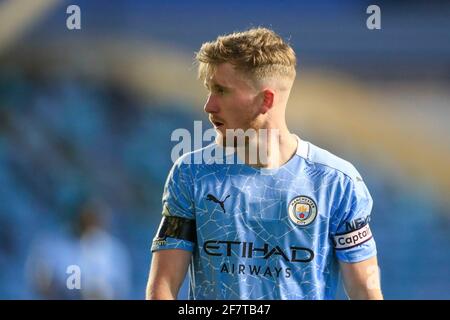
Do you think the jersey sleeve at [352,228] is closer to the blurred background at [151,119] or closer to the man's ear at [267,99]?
the man's ear at [267,99]

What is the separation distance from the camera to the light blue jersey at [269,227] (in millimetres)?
2977

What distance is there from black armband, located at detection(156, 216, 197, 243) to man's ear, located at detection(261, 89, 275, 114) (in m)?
0.52

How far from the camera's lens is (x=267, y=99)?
3109 mm

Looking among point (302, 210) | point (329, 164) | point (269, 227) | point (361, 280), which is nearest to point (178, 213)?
point (269, 227)

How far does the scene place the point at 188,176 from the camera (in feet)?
9.97

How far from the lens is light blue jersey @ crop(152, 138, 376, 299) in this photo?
2.98 m

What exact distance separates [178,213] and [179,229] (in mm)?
63
